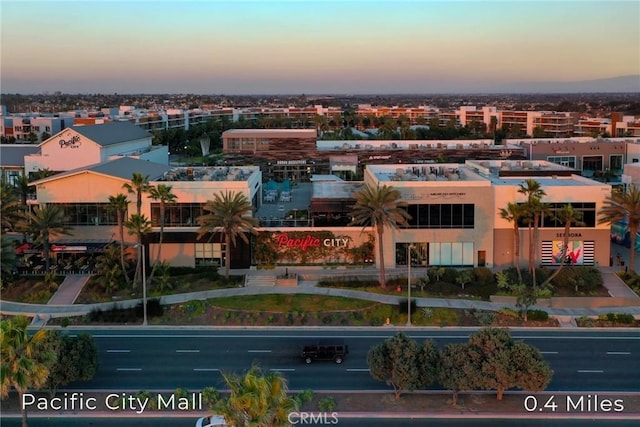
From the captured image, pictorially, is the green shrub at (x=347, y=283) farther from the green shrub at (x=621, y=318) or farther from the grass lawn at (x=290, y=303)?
the green shrub at (x=621, y=318)

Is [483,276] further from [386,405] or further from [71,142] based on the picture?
[71,142]

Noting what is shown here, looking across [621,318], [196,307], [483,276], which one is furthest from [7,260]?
[621,318]

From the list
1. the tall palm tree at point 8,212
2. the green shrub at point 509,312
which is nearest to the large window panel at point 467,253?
→ the green shrub at point 509,312

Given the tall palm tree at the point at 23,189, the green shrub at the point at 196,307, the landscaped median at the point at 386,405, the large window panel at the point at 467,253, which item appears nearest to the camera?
the landscaped median at the point at 386,405

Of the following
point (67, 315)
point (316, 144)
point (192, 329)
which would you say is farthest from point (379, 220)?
point (316, 144)

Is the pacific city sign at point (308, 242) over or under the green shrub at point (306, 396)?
over
